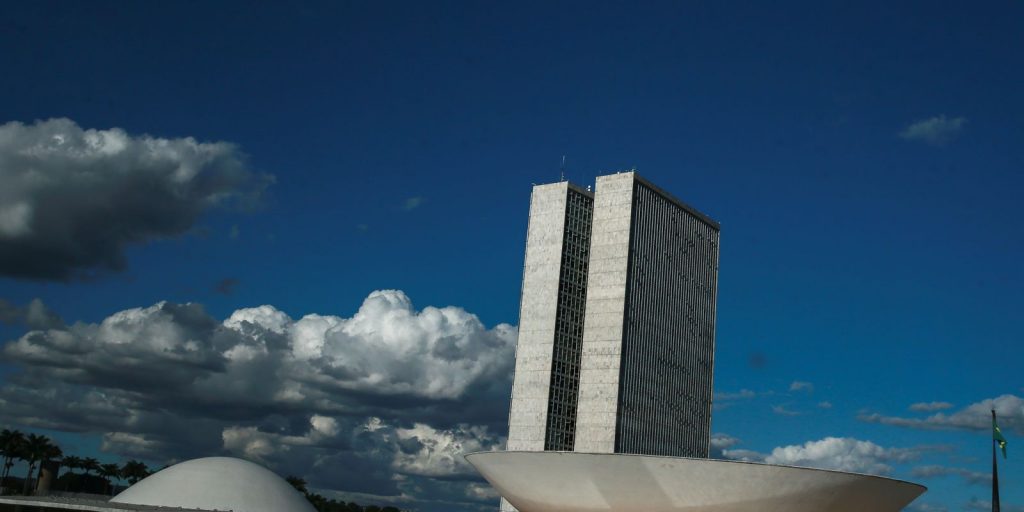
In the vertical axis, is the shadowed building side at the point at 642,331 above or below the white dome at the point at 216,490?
above

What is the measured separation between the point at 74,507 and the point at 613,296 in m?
75.2

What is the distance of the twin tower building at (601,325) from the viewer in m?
125

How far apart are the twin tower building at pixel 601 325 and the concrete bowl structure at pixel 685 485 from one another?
52.6 meters

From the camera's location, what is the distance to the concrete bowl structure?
66.6 m

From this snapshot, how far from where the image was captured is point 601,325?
417 feet

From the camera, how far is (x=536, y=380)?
126 m

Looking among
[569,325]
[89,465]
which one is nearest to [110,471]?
[89,465]

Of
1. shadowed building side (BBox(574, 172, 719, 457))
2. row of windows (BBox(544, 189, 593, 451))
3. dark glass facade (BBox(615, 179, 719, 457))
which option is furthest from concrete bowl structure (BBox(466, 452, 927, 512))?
row of windows (BBox(544, 189, 593, 451))

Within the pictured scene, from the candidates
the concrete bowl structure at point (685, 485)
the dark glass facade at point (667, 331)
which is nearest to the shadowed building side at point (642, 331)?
the dark glass facade at point (667, 331)

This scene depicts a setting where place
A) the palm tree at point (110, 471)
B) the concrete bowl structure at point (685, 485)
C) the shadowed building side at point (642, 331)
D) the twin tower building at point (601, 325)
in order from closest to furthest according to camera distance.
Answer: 1. the concrete bowl structure at point (685, 485)
2. the twin tower building at point (601, 325)
3. the shadowed building side at point (642, 331)
4. the palm tree at point (110, 471)

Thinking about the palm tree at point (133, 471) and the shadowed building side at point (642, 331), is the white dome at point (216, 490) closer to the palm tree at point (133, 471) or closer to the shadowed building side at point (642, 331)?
the shadowed building side at point (642, 331)

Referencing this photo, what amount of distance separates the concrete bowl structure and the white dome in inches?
710

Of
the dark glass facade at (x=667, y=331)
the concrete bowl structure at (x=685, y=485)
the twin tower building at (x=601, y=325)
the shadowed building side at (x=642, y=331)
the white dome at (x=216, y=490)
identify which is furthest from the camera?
the dark glass facade at (x=667, y=331)

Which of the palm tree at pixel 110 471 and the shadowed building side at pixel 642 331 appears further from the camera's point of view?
the palm tree at pixel 110 471
